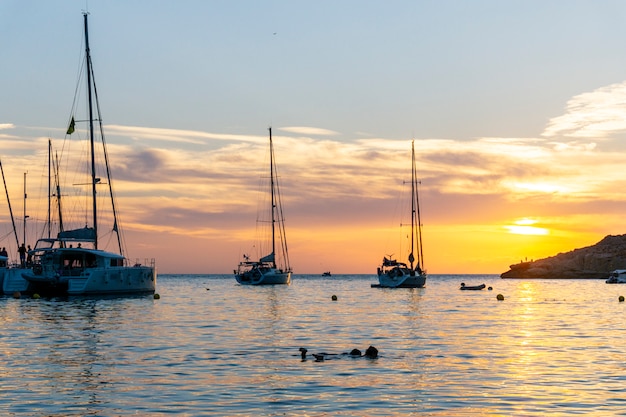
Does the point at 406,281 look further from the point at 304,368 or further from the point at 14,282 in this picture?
the point at 304,368

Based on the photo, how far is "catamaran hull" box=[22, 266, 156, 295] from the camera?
78812 millimetres

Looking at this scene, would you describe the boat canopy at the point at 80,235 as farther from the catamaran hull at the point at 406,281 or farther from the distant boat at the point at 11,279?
the catamaran hull at the point at 406,281

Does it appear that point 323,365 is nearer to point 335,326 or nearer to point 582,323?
point 335,326

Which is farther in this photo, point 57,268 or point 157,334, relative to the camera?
point 57,268

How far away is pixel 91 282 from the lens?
79000mm

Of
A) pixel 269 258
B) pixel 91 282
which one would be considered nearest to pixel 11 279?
pixel 91 282

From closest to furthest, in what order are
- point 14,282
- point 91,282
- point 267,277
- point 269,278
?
point 91,282, point 14,282, point 267,277, point 269,278

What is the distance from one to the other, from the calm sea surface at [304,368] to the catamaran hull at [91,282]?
23.1 m

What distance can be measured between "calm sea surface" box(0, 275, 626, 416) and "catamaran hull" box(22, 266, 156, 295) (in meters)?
23.1

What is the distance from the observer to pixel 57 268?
80688mm

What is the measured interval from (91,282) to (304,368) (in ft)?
174

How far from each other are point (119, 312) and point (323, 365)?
34.7m

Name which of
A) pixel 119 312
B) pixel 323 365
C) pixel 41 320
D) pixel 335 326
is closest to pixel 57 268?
pixel 119 312

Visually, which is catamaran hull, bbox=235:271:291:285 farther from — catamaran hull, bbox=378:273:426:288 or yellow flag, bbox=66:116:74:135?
yellow flag, bbox=66:116:74:135
